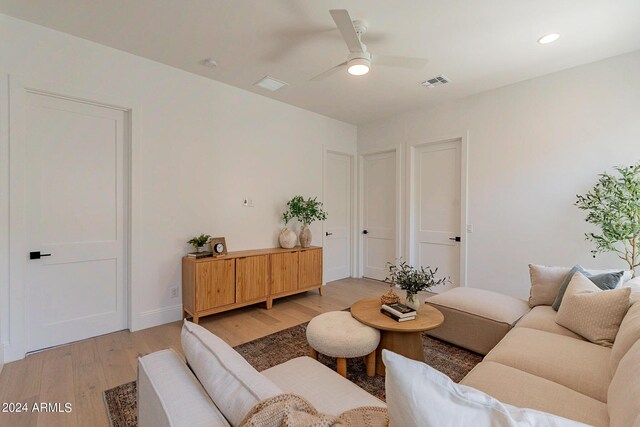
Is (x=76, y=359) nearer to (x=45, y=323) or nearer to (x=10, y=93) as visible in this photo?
(x=45, y=323)

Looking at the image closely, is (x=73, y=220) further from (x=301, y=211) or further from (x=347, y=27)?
(x=347, y=27)

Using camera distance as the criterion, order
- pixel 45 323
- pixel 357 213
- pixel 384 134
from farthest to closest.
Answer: pixel 357 213
pixel 384 134
pixel 45 323

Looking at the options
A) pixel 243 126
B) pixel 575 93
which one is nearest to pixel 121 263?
pixel 243 126

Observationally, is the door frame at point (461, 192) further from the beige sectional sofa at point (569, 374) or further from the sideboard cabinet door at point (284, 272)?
the beige sectional sofa at point (569, 374)

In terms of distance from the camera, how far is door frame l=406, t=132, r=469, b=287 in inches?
155

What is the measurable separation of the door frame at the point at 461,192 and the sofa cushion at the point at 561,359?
2.07m

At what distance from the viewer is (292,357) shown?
8.04 feet

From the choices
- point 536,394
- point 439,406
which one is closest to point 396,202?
point 536,394

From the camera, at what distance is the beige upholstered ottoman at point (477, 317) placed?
2.38 meters

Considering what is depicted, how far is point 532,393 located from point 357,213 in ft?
13.5

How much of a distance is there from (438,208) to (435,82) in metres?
1.77

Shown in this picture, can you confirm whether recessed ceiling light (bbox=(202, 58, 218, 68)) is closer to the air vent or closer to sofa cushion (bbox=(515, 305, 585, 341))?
the air vent

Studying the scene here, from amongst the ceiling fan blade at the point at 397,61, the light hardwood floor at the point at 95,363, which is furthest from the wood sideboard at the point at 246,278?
the ceiling fan blade at the point at 397,61

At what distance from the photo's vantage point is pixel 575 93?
3.13m
